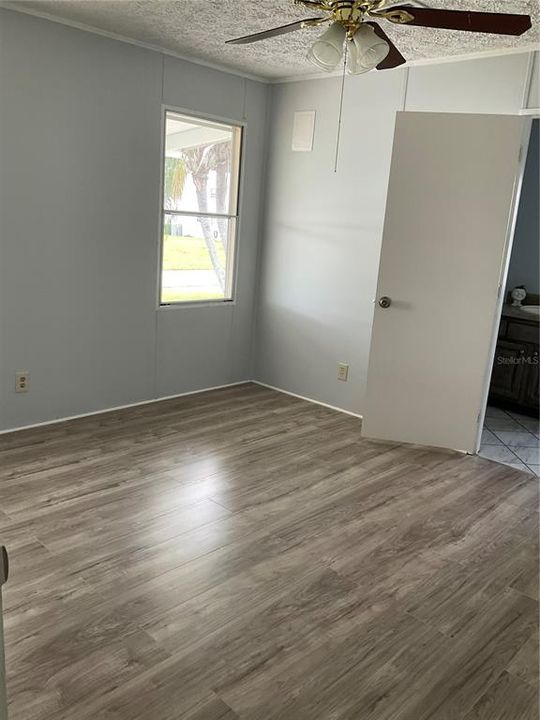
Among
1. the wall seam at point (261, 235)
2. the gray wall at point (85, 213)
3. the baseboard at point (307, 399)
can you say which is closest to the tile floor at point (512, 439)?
the baseboard at point (307, 399)

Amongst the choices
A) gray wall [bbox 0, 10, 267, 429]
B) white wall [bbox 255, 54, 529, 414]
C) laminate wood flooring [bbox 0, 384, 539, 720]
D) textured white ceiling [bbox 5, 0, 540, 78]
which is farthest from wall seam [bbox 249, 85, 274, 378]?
laminate wood flooring [bbox 0, 384, 539, 720]

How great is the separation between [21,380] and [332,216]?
245 centimetres

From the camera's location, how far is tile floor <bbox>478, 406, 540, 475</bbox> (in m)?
3.89

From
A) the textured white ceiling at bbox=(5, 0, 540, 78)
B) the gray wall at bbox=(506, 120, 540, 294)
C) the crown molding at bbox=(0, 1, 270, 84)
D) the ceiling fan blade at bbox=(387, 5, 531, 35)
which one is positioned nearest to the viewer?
the ceiling fan blade at bbox=(387, 5, 531, 35)

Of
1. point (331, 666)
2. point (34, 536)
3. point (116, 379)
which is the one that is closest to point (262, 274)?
point (116, 379)

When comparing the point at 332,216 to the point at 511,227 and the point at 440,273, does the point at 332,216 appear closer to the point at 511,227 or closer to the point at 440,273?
the point at 440,273

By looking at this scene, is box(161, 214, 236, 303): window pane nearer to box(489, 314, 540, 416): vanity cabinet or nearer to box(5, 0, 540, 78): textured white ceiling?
box(5, 0, 540, 78): textured white ceiling

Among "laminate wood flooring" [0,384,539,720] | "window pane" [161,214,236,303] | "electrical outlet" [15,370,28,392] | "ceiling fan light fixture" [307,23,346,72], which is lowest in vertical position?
"laminate wood flooring" [0,384,539,720]

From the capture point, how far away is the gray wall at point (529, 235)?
500 cm

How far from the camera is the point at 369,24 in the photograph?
85.4 inches

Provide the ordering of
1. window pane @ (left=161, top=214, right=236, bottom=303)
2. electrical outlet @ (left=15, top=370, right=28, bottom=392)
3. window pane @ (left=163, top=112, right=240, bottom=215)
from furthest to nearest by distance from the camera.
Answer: window pane @ (left=161, top=214, right=236, bottom=303) < window pane @ (left=163, top=112, right=240, bottom=215) < electrical outlet @ (left=15, top=370, right=28, bottom=392)

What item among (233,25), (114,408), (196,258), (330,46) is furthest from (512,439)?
(233,25)

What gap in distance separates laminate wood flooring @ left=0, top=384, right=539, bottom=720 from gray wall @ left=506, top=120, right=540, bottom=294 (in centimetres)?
209

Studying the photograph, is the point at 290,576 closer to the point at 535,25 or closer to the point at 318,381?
the point at 318,381
